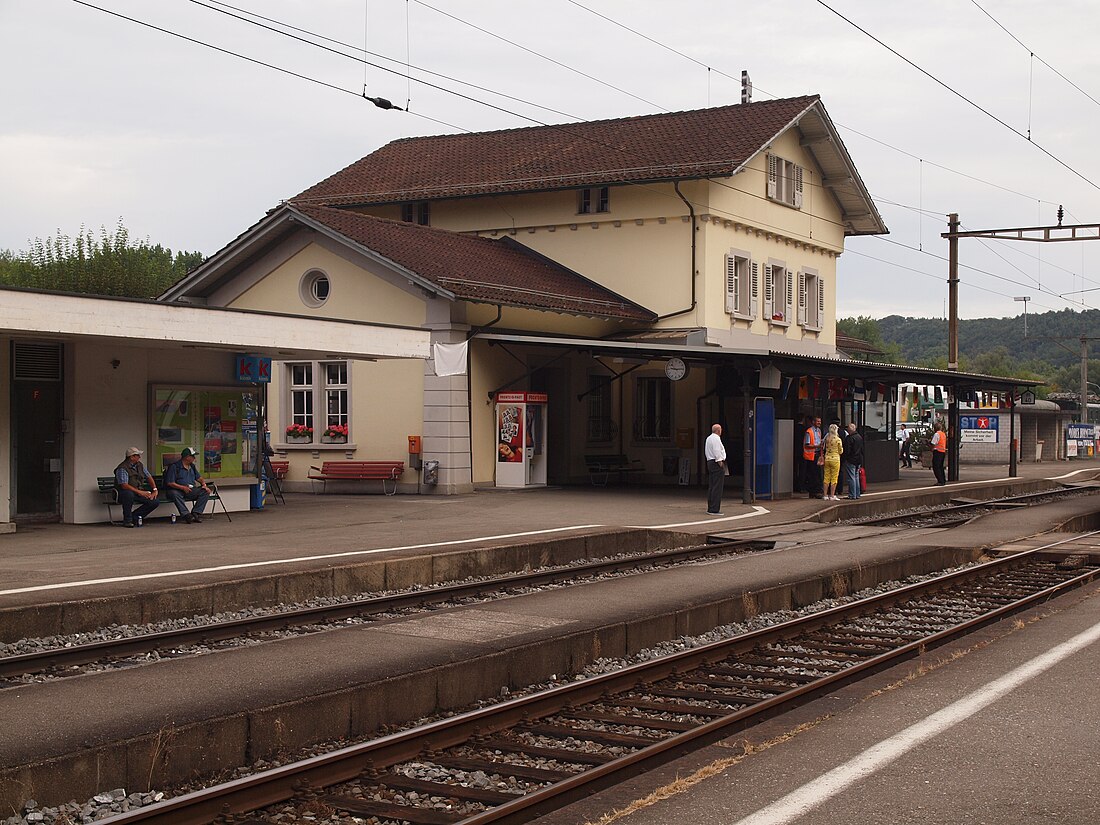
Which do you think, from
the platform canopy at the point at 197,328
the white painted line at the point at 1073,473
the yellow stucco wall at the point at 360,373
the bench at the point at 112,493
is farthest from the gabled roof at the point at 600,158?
the bench at the point at 112,493

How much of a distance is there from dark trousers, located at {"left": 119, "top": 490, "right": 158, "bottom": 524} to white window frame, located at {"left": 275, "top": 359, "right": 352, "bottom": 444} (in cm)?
931

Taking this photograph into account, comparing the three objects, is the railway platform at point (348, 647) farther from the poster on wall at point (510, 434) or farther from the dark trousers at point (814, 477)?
the dark trousers at point (814, 477)

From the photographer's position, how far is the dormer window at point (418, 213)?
35250 millimetres

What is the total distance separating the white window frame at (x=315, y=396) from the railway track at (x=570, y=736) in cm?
1771

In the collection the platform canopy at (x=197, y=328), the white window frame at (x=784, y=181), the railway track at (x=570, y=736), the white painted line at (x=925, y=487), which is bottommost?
the railway track at (x=570, y=736)

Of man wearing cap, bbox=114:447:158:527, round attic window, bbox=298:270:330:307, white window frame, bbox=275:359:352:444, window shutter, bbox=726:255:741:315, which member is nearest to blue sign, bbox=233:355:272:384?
man wearing cap, bbox=114:447:158:527

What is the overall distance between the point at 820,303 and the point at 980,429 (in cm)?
1735

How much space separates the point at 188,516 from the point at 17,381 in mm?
3228

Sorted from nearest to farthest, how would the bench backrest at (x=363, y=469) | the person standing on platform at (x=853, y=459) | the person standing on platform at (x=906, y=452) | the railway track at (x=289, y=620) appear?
the railway track at (x=289, y=620) < the bench backrest at (x=363, y=469) < the person standing on platform at (x=853, y=459) < the person standing on platform at (x=906, y=452)

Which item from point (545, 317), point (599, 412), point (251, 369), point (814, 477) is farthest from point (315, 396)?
point (814, 477)

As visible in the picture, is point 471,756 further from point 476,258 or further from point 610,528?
point 476,258

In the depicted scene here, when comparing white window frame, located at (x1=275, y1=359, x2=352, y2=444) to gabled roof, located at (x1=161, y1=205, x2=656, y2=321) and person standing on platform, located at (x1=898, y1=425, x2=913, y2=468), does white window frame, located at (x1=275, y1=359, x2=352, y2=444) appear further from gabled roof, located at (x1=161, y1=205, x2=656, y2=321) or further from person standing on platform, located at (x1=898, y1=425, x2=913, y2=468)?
person standing on platform, located at (x1=898, y1=425, x2=913, y2=468)

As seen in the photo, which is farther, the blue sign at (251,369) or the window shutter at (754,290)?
the window shutter at (754,290)

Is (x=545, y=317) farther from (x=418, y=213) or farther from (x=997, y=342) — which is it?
(x=997, y=342)
